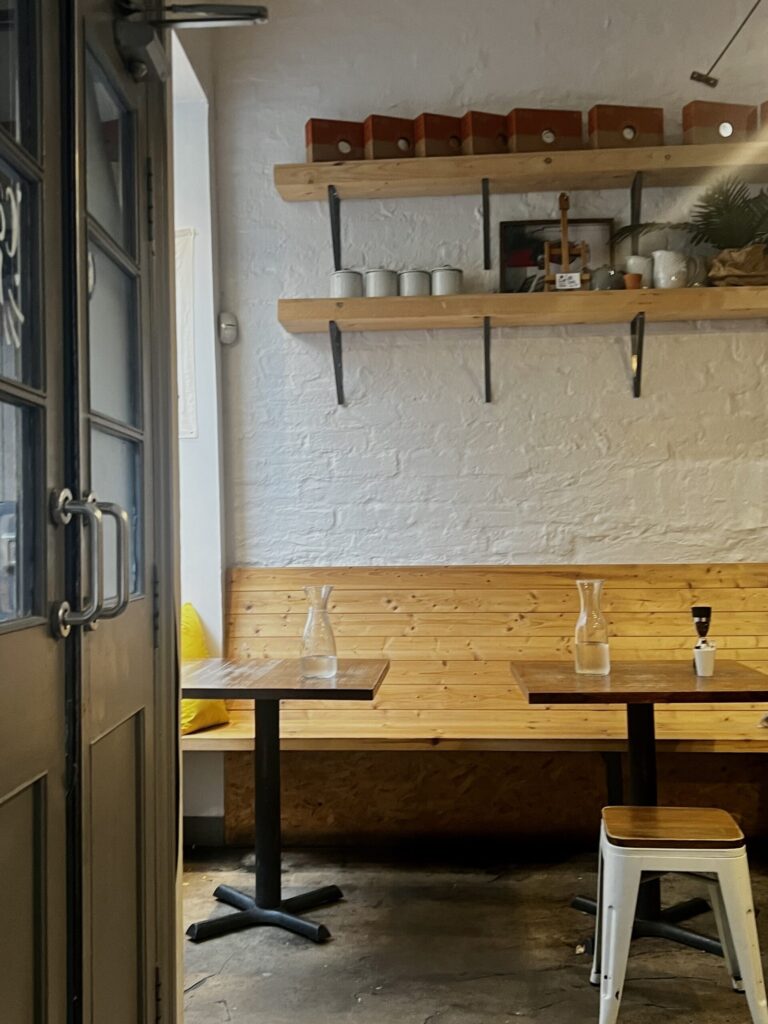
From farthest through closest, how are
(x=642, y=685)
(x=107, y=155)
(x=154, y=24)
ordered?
(x=642, y=685) < (x=154, y=24) < (x=107, y=155)

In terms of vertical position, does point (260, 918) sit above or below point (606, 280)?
below

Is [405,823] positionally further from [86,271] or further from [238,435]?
[86,271]

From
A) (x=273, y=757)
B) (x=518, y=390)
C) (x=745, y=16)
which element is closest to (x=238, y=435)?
(x=518, y=390)

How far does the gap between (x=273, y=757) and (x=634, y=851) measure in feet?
4.04

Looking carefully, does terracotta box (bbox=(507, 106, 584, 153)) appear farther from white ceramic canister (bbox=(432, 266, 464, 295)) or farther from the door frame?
the door frame

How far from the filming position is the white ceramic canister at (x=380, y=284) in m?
3.72

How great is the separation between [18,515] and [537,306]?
2.66 meters

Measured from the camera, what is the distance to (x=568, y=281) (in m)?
3.70

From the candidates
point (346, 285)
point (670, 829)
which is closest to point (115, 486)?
point (670, 829)

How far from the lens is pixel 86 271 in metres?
1.66

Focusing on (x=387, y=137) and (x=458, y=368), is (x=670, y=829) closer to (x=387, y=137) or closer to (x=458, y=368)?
(x=458, y=368)

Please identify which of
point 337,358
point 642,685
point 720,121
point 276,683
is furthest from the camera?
point 337,358

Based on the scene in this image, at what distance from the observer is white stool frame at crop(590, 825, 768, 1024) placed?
222cm

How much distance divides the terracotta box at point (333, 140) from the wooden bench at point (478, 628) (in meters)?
1.67
